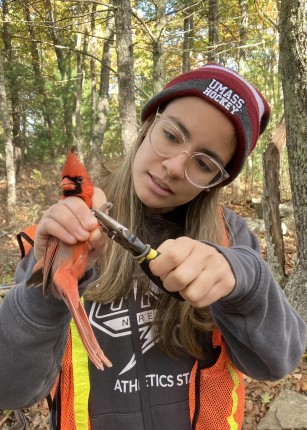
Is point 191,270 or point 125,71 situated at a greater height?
point 125,71

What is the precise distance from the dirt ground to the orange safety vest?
2135mm

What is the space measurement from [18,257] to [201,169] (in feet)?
24.6

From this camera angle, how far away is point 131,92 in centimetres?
728

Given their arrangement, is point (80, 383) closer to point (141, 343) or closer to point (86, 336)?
point (141, 343)

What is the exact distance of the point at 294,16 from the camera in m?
3.38

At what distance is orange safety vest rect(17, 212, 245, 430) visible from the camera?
4.64 feet

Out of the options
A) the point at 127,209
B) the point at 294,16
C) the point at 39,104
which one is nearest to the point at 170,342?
the point at 127,209

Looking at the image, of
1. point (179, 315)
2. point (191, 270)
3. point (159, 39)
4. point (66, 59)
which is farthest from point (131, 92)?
point (66, 59)

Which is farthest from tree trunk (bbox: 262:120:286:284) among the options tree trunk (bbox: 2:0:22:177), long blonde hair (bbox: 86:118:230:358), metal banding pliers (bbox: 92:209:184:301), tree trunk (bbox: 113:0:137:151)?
tree trunk (bbox: 2:0:22:177)

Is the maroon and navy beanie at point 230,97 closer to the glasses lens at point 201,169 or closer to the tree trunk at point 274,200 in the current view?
the glasses lens at point 201,169

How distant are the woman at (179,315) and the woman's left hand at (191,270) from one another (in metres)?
0.25

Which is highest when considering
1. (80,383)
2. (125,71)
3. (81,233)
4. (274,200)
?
(125,71)

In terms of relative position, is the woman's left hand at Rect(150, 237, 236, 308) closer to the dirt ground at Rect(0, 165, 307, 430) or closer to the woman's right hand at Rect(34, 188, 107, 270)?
the woman's right hand at Rect(34, 188, 107, 270)

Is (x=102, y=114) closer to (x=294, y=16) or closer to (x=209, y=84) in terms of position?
(x=294, y=16)
